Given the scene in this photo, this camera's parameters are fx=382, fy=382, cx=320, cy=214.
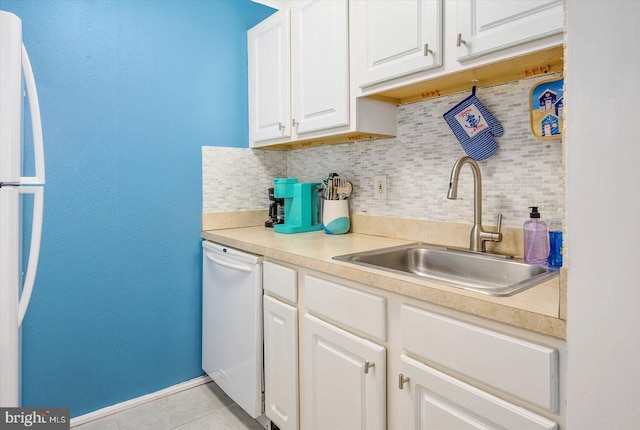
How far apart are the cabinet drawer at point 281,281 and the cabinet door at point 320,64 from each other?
72 cm

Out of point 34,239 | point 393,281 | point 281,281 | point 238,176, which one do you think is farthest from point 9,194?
point 238,176

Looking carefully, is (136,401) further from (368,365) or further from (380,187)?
(380,187)

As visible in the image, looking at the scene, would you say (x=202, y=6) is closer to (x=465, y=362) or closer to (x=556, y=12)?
(x=556, y=12)

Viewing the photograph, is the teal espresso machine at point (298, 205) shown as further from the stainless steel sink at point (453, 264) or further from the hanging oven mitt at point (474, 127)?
the hanging oven mitt at point (474, 127)

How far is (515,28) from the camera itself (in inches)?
45.3

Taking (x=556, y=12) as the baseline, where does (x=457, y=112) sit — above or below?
below

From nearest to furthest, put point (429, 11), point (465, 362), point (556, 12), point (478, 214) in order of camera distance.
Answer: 1. point (465, 362)
2. point (556, 12)
3. point (429, 11)
4. point (478, 214)

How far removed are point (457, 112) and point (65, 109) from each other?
1817 mm

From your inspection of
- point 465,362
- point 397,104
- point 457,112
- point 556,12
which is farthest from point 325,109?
point 465,362

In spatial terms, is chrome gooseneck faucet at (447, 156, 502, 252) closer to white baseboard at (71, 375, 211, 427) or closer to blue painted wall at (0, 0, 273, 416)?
blue painted wall at (0, 0, 273, 416)

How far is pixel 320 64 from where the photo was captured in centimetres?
186

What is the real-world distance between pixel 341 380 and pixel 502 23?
1.28 meters

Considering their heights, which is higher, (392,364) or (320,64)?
(320,64)

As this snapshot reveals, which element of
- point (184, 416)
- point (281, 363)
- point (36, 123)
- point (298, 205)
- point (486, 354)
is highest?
point (36, 123)
